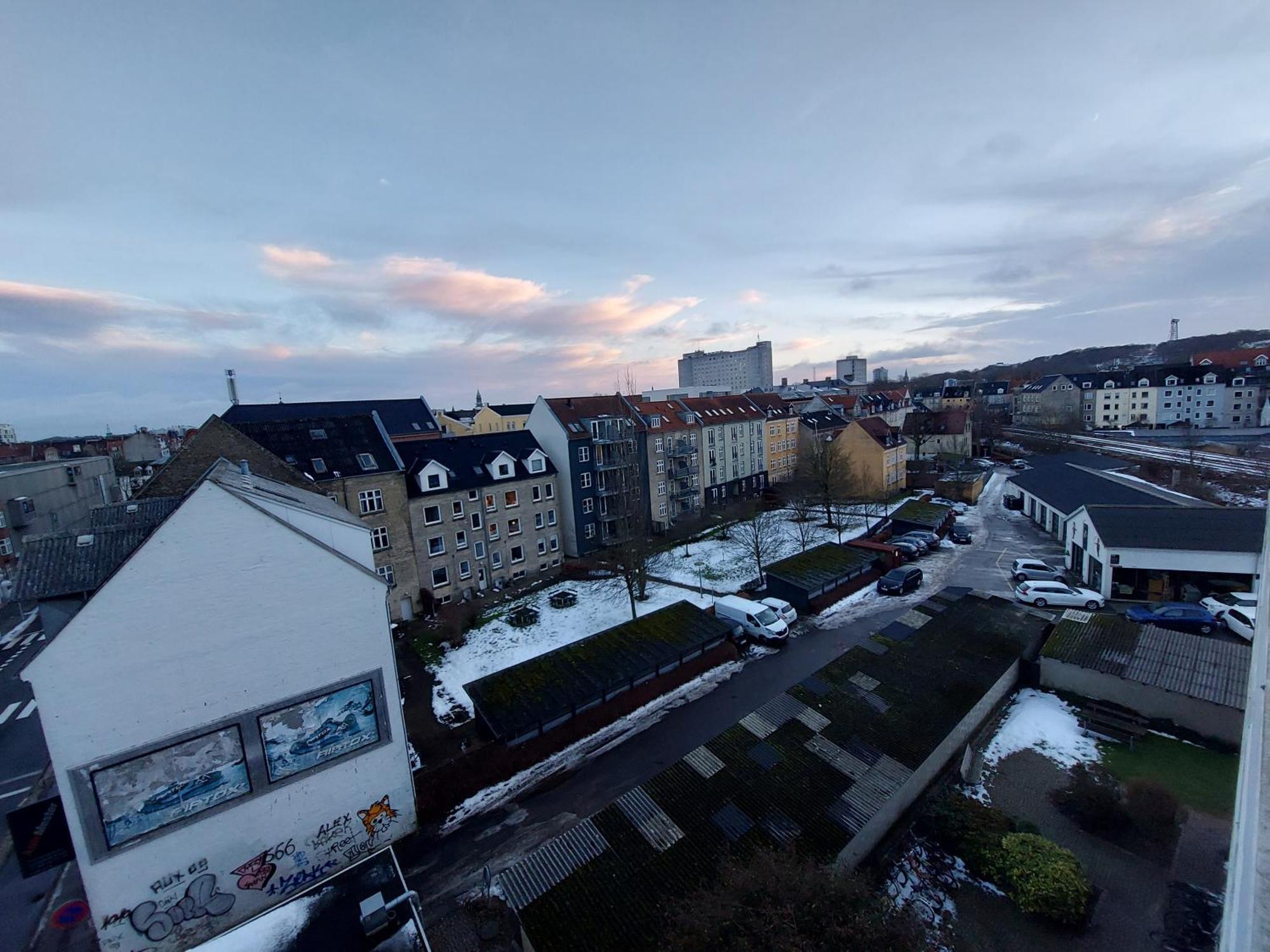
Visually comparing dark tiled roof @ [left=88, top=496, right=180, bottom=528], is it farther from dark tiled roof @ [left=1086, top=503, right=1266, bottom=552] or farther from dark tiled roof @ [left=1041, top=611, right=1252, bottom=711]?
dark tiled roof @ [left=1086, top=503, right=1266, bottom=552]

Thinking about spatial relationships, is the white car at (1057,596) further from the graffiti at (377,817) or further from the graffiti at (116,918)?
the graffiti at (116,918)

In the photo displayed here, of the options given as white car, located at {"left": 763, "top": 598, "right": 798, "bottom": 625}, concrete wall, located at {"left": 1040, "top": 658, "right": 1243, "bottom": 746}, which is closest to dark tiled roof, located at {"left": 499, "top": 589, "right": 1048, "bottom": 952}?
concrete wall, located at {"left": 1040, "top": 658, "right": 1243, "bottom": 746}

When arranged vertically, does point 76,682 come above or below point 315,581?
below

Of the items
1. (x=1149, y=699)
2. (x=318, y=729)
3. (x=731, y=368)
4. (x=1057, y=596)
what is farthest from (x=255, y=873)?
(x=731, y=368)

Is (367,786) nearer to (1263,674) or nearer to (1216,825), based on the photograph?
(1263,674)

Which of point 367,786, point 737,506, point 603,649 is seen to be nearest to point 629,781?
point 603,649

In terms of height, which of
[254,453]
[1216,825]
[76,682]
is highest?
[254,453]

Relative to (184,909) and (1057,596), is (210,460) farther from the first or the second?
(1057,596)

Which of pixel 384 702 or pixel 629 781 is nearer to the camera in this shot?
pixel 384 702
